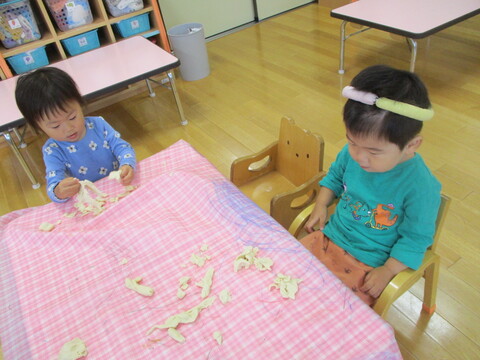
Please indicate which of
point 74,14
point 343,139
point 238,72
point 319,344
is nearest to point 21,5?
point 74,14

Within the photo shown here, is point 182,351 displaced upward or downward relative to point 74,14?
downward

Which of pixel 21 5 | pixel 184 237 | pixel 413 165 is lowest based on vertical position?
pixel 184 237

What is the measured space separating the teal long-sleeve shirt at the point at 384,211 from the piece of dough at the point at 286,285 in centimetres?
31

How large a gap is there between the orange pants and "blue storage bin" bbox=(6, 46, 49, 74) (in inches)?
98.6

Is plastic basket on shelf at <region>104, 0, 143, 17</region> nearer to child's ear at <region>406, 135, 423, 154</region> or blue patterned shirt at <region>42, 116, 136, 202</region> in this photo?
blue patterned shirt at <region>42, 116, 136, 202</region>

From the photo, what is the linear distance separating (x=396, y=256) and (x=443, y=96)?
6.38 ft

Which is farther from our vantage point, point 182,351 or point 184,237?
point 184,237

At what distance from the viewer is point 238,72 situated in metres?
3.19

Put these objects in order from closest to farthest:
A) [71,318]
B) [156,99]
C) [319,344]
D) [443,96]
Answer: [319,344]
[71,318]
[443,96]
[156,99]

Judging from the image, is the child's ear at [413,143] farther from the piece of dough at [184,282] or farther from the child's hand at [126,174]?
the child's hand at [126,174]

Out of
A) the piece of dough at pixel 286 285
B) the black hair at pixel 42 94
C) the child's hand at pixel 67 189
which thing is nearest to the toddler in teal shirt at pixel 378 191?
the piece of dough at pixel 286 285

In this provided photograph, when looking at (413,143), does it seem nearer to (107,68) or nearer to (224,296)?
(224,296)

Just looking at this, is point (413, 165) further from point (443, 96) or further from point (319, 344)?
point (443, 96)

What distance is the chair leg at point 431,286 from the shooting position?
1.11 m
